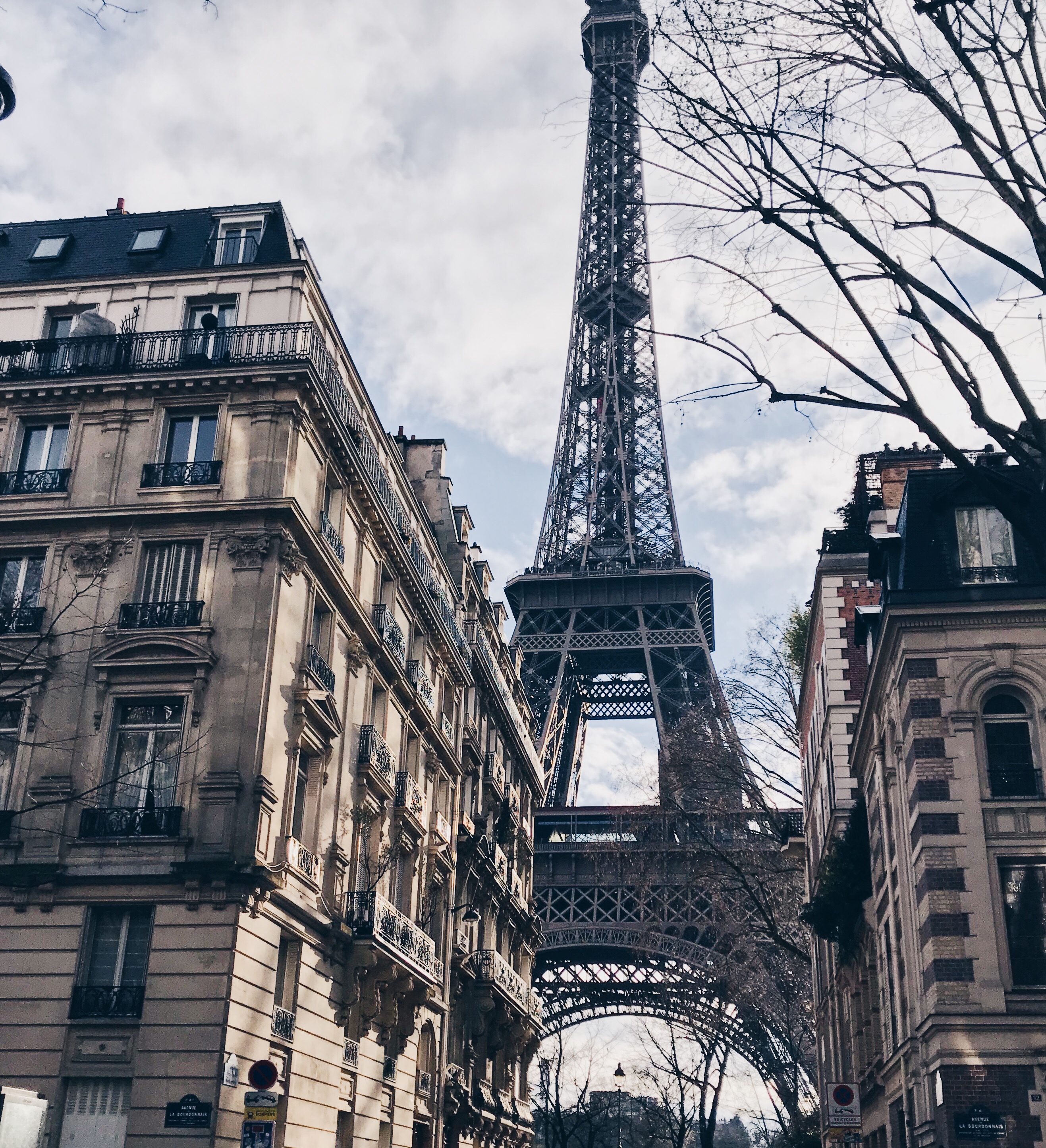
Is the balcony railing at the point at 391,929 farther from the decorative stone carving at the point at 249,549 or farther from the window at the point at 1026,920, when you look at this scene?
the window at the point at 1026,920

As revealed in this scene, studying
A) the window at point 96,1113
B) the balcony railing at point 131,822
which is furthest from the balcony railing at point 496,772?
the window at point 96,1113

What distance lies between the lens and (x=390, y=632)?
35.5 metres

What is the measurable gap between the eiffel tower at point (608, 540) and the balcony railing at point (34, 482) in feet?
157

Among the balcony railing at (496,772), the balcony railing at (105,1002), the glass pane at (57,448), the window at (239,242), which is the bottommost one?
the balcony railing at (105,1002)

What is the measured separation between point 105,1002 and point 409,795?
520 inches

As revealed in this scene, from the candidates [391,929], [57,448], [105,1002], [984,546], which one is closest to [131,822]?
[105,1002]

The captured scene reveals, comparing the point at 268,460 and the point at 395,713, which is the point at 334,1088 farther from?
the point at 268,460

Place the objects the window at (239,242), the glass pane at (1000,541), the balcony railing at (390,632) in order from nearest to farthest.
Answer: the glass pane at (1000,541)
the window at (239,242)
the balcony railing at (390,632)

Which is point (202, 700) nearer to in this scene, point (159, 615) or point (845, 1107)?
point (159, 615)

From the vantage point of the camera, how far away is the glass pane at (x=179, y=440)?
96.3 ft

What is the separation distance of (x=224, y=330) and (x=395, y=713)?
1171 centimetres

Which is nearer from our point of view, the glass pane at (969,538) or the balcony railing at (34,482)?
the glass pane at (969,538)

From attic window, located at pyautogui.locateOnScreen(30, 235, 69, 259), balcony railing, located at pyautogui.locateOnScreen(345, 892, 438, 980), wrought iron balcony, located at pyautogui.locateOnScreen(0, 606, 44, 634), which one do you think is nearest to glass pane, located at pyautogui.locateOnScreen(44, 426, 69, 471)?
wrought iron balcony, located at pyautogui.locateOnScreen(0, 606, 44, 634)

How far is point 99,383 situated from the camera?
2964 cm
